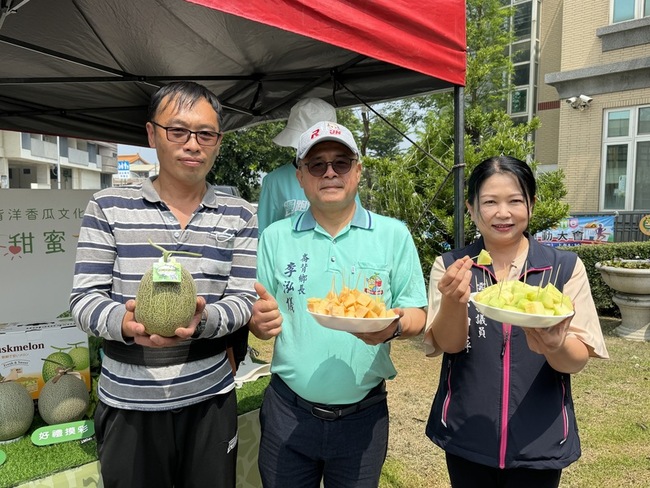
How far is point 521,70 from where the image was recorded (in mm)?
20594

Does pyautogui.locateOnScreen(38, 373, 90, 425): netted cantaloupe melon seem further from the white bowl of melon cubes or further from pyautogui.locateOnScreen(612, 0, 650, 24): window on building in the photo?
pyautogui.locateOnScreen(612, 0, 650, 24): window on building

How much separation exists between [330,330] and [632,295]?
6.53 m

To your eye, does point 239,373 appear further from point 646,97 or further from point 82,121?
point 646,97

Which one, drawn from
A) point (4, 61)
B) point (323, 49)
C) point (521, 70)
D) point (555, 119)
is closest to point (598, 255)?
point (323, 49)

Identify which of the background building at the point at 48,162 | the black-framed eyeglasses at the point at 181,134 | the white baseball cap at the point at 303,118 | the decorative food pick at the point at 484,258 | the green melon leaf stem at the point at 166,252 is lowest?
the decorative food pick at the point at 484,258

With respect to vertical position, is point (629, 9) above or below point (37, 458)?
above

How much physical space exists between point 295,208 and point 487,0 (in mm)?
11599

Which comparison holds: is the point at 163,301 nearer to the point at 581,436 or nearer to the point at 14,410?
the point at 14,410

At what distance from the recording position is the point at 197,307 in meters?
1.49

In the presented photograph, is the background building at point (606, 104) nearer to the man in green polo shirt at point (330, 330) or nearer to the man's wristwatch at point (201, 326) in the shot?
the man in green polo shirt at point (330, 330)

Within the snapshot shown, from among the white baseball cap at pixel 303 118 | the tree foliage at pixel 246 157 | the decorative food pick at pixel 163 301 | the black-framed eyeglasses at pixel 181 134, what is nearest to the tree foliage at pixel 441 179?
the white baseball cap at pixel 303 118

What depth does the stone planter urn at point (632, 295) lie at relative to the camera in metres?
6.36

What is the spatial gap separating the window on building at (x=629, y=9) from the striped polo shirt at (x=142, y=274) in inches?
545

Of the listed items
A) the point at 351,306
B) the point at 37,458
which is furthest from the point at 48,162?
the point at 351,306
